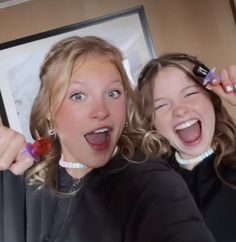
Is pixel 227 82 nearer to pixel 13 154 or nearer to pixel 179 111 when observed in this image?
pixel 179 111

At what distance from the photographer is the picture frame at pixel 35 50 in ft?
2.49

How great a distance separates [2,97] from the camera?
0.83 metres

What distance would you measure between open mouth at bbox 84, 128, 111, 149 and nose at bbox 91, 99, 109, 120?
2cm

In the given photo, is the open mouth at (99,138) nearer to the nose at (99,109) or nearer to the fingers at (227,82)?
the nose at (99,109)

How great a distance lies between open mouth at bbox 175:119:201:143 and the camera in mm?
524

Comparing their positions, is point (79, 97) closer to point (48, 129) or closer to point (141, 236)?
point (48, 129)

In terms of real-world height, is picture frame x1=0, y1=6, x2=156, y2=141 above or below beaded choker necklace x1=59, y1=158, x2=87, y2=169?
above

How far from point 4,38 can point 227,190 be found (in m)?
0.64

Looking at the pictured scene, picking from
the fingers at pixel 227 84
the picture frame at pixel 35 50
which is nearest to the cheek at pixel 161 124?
the fingers at pixel 227 84

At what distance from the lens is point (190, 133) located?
0.53 meters

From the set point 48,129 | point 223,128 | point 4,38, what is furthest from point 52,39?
point 223,128

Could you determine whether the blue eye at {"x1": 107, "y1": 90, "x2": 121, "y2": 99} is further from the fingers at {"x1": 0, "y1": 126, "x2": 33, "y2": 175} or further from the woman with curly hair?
the fingers at {"x1": 0, "y1": 126, "x2": 33, "y2": 175}

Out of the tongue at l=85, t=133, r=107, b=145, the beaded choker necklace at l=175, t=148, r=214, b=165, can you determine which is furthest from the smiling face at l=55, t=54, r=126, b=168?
the beaded choker necklace at l=175, t=148, r=214, b=165

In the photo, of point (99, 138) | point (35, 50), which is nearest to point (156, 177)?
point (99, 138)
